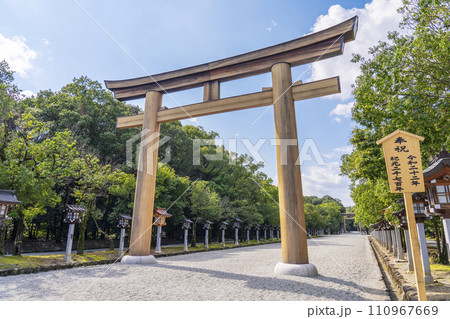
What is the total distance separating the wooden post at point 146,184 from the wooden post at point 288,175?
4783 millimetres

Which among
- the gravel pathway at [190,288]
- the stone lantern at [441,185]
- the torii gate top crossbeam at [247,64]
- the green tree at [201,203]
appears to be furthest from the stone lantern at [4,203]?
the green tree at [201,203]

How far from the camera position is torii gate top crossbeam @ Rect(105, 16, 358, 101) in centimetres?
738

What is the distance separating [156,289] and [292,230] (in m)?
3.57

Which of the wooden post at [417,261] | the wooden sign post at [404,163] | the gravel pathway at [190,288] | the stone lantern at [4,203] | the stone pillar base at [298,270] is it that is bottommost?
the gravel pathway at [190,288]

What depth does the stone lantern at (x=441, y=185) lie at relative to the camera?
5.36 meters

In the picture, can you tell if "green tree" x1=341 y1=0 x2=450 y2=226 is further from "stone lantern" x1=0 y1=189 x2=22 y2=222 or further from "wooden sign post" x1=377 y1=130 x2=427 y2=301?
"stone lantern" x1=0 y1=189 x2=22 y2=222

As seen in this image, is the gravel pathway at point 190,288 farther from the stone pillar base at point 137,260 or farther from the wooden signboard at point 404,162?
the wooden signboard at point 404,162

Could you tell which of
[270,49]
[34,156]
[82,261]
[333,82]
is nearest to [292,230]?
[333,82]

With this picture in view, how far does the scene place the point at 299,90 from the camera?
7.58 m

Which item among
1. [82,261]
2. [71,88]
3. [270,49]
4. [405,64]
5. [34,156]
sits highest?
[71,88]

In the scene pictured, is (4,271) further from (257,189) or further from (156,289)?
(257,189)

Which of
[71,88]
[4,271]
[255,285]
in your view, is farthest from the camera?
[71,88]

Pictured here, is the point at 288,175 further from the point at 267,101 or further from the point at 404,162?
the point at 404,162

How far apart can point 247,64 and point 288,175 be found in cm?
405
